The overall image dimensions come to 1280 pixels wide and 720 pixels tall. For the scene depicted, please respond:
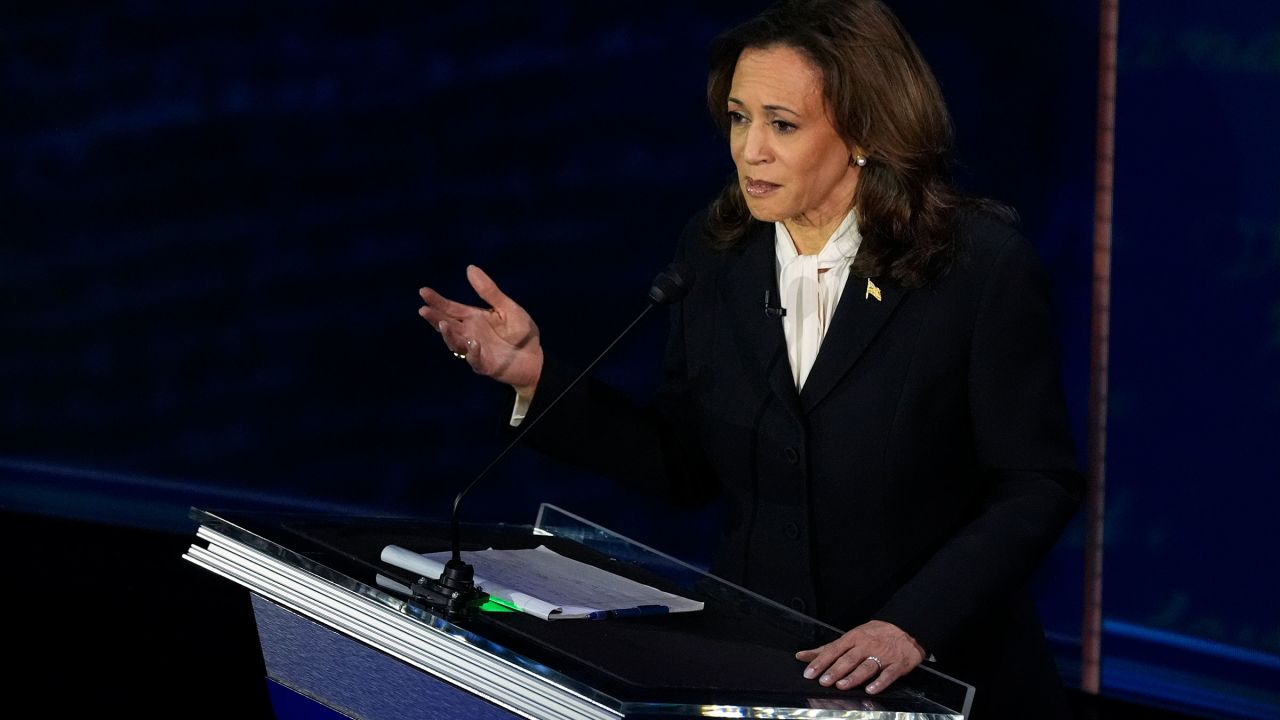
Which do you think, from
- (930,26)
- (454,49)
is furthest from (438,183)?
(930,26)

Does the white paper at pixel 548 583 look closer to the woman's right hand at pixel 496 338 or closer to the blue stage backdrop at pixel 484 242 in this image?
the woman's right hand at pixel 496 338

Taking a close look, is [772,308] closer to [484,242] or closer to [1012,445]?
[1012,445]

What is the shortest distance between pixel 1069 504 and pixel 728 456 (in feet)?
1.28

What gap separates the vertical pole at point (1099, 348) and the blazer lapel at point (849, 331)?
5.60 ft

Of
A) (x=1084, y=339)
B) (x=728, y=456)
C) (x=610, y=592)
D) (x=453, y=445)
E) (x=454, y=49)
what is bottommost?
(x=610, y=592)

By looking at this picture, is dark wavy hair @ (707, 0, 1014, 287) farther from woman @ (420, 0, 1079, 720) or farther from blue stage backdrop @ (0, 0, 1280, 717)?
blue stage backdrop @ (0, 0, 1280, 717)

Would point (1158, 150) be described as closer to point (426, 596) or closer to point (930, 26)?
point (930, 26)

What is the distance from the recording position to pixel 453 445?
4402 millimetres

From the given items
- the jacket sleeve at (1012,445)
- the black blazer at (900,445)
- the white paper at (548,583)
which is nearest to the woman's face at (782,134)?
the black blazer at (900,445)

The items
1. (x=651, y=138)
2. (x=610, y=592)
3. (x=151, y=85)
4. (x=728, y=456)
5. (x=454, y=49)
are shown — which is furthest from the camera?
(x=151, y=85)

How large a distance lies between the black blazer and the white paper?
0.19m

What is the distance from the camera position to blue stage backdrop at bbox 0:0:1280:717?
10.6ft

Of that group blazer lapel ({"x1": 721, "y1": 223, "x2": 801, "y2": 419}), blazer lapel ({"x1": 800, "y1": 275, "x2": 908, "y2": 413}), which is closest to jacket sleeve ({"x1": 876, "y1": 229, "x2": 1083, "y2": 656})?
blazer lapel ({"x1": 800, "y1": 275, "x2": 908, "y2": 413})

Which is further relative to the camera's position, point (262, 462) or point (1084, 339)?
point (262, 462)
